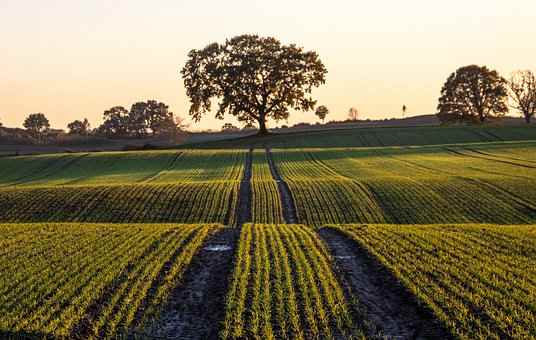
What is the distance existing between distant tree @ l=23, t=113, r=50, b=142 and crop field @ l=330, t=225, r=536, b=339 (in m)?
147

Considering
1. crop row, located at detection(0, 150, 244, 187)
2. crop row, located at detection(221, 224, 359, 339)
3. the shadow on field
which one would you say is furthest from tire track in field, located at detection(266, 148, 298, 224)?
the shadow on field

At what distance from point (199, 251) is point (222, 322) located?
7.43m

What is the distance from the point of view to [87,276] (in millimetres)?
15008

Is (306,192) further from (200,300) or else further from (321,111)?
(321,111)

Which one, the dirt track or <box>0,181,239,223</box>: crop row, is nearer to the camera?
the dirt track

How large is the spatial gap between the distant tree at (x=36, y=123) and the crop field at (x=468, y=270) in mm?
146925

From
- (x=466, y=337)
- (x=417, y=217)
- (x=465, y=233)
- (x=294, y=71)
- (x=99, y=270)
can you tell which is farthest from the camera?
(x=294, y=71)

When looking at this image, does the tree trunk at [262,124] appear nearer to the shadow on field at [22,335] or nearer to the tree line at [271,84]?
the tree line at [271,84]

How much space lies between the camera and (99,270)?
51.5 ft

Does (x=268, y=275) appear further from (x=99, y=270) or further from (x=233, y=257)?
(x=99, y=270)

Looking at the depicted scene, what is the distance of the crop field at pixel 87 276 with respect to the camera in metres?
11.6

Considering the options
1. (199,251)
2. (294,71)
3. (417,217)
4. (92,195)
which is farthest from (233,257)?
(294,71)

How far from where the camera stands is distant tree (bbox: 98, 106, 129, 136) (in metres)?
154

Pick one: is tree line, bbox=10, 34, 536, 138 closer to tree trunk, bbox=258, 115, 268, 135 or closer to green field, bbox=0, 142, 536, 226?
tree trunk, bbox=258, 115, 268, 135
